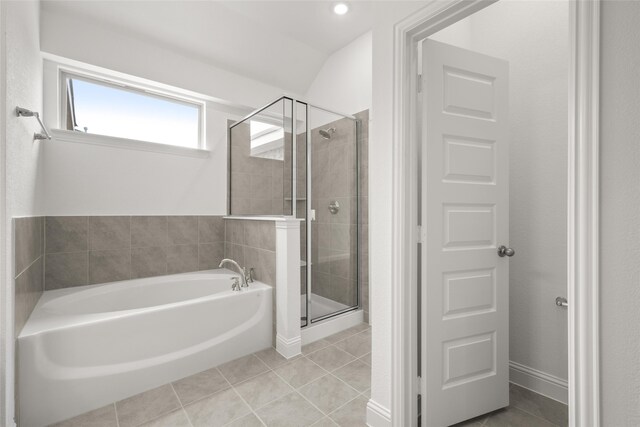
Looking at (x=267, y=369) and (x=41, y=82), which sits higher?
(x=41, y=82)

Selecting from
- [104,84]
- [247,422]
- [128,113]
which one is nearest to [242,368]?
[247,422]

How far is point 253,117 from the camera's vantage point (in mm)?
2848

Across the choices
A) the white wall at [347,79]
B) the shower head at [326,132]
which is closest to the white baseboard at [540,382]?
the shower head at [326,132]

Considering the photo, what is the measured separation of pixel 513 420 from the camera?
1494mm

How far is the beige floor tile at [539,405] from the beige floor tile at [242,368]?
1.60 metres

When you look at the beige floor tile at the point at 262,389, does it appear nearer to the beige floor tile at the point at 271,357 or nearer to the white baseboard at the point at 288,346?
the beige floor tile at the point at 271,357

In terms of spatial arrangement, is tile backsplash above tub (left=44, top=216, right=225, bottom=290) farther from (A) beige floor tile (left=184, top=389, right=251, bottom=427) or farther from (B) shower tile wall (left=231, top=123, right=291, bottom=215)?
(A) beige floor tile (left=184, top=389, right=251, bottom=427)

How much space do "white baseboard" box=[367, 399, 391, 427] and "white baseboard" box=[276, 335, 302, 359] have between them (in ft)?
2.79

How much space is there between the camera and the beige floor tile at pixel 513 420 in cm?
146

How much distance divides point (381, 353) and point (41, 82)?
3.08 m

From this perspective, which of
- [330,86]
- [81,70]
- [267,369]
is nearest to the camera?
[267,369]
